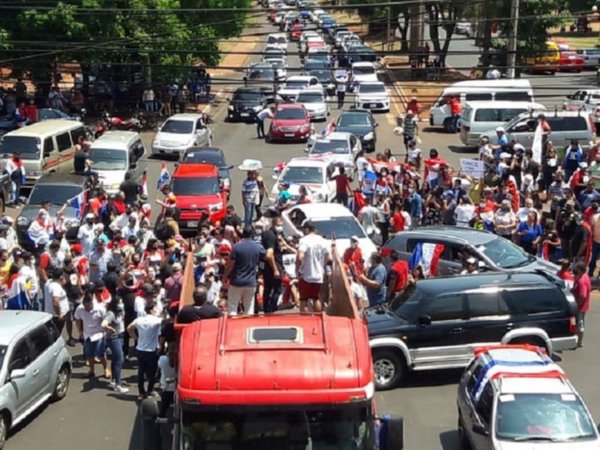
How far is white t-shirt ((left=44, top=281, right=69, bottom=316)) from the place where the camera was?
15648 mm

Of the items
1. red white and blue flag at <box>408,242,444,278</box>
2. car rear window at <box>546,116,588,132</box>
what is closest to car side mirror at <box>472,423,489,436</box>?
red white and blue flag at <box>408,242,444,278</box>

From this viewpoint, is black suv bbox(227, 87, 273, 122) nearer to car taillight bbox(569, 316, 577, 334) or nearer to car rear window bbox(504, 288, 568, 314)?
car rear window bbox(504, 288, 568, 314)

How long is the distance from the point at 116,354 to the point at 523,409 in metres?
6.02

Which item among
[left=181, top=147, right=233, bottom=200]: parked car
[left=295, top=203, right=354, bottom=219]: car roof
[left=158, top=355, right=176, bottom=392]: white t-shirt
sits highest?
[left=158, top=355, right=176, bottom=392]: white t-shirt

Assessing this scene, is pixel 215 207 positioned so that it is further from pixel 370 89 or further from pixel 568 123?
pixel 370 89

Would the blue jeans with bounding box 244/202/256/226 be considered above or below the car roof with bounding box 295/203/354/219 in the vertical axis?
below

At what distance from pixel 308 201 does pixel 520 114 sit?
603 inches

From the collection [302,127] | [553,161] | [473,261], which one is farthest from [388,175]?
[302,127]

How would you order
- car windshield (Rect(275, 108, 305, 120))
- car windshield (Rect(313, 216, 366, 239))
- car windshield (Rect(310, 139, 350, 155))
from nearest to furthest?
1. car windshield (Rect(313, 216, 366, 239))
2. car windshield (Rect(310, 139, 350, 155))
3. car windshield (Rect(275, 108, 305, 120))

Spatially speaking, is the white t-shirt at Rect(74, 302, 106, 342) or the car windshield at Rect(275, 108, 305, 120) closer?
the white t-shirt at Rect(74, 302, 106, 342)

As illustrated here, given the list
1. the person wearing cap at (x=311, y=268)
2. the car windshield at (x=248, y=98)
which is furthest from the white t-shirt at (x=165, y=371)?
the car windshield at (x=248, y=98)

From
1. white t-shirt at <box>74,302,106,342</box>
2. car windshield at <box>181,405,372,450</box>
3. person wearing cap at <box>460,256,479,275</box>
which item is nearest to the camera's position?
car windshield at <box>181,405,372,450</box>

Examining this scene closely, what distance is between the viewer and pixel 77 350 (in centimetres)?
1669

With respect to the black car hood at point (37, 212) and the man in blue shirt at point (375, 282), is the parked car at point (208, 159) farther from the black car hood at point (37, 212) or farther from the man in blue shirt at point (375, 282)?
the man in blue shirt at point (375, 282)
